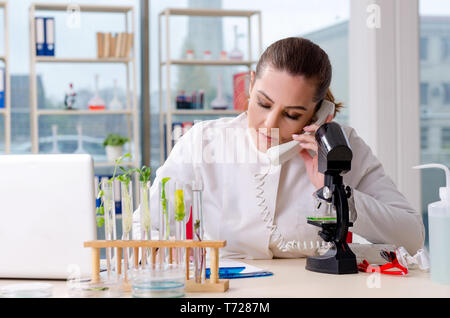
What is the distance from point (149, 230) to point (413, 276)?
23.3 inches

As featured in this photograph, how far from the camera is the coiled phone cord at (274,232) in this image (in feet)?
5.51

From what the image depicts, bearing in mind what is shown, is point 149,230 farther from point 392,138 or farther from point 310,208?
point 392,138

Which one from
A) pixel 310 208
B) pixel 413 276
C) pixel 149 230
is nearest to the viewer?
pixel 149 230

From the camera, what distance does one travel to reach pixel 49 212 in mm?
1198

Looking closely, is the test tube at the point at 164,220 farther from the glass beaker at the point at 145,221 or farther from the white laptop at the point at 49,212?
the white laptop at the point at 49,212

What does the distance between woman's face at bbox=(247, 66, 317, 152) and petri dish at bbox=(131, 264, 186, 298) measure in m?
0.67

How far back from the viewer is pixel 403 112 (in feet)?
11.7

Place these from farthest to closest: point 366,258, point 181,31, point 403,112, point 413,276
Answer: point 181,31 → point 403,112 → point 366,258 → point 413,276

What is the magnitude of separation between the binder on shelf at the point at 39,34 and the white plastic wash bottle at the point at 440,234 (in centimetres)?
342

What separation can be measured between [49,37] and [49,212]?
317cm

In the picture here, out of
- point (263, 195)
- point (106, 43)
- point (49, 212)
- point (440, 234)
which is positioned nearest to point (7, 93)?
point (106, 43)

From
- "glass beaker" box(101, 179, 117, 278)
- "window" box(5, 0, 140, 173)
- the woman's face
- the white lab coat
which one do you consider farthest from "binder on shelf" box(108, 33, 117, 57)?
"glass beaker" box(101, 179, 117, 278)

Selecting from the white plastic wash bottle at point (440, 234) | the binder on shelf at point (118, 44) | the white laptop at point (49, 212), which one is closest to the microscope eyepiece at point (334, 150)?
the white plastic wash bottle at point (440, 234)
